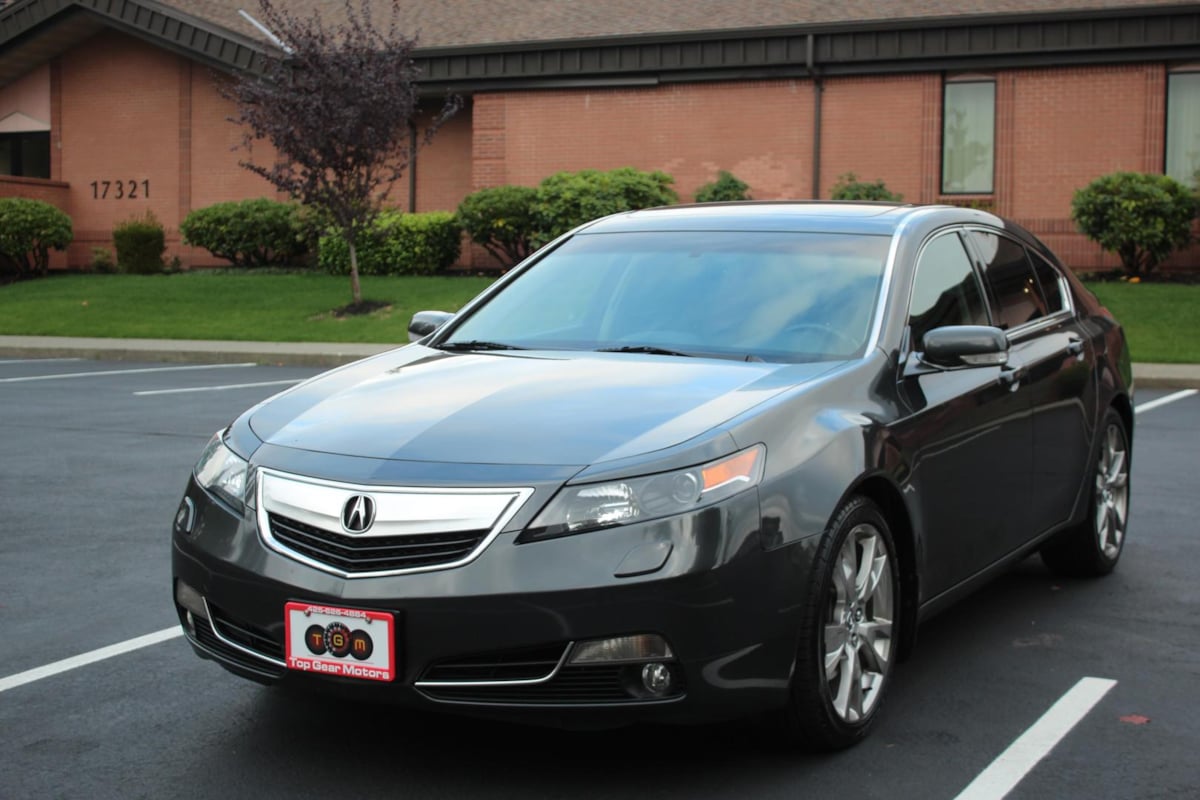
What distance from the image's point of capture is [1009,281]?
608 centimetres

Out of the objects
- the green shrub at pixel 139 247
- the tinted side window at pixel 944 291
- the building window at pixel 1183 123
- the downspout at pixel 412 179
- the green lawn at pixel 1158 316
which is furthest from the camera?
the green shrub at pixel 139 247

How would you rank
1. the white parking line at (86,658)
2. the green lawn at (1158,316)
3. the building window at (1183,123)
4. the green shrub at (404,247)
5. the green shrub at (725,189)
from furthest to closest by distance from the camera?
the green shrub at (404,247) < the green shrub at (725,189) < the building window at (1183,123) < the green lawn at (1158,316) < the white parking line at (86,658)

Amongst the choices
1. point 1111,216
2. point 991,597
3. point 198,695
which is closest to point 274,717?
point 198,695

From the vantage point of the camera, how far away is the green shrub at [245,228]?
92.3 ft

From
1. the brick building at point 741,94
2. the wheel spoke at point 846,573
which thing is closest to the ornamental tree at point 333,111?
the brick building at point 741,94

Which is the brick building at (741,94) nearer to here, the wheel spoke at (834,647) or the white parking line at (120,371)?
the white parking line at (120,371)

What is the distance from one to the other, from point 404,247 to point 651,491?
2305cm

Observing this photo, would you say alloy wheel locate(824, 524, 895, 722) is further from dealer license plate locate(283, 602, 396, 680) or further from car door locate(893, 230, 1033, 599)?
dealer license plate locate(283, 602, 396, 680)

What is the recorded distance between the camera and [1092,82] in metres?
23.9

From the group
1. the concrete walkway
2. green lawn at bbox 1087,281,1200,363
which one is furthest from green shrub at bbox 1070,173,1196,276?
the concrete walkway

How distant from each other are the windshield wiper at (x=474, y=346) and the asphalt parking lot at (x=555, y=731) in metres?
1.34

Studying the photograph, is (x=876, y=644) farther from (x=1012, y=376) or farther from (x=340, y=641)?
(x=340, y=641)

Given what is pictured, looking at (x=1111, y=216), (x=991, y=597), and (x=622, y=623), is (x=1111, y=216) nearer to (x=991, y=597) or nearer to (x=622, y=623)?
(x=991, y=597)

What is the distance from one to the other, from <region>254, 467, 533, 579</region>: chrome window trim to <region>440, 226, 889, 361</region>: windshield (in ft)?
4.26
